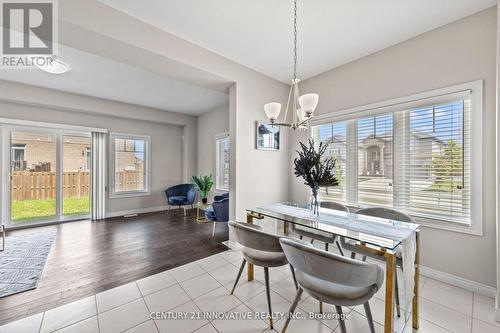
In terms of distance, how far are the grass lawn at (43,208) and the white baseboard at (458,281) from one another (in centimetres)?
660

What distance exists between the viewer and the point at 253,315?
5.61 ft

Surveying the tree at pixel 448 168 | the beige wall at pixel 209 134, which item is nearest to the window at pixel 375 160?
the tree at pixel 448 168

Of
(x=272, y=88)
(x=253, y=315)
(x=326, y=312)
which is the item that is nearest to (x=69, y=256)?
(x=253, y=315)

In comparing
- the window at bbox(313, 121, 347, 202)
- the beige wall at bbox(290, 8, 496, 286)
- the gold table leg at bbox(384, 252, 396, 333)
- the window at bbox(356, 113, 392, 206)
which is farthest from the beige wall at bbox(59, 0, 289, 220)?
the gold table leg at bbox(384, 252, 396, 333)

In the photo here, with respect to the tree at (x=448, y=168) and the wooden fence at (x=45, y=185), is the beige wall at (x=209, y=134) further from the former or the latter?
the tree at (x=448, y=168)

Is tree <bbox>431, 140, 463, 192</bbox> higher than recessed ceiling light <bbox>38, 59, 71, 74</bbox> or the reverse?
the reverse

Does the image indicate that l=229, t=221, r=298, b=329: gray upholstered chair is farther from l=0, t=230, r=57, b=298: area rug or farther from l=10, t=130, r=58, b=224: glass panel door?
l=10, t=130, r=58, b=224: glass panel door

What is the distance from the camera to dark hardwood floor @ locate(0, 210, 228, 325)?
6.39 feet

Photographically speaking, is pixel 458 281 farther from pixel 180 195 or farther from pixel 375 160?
pixel 180 195

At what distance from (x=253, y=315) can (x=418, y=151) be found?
2650 mm

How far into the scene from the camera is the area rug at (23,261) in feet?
6.95

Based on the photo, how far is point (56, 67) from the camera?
297cm

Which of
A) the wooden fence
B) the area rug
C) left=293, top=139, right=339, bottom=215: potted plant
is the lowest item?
the area rug

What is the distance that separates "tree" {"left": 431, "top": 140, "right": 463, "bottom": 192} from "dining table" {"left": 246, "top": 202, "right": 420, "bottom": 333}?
977 mm
